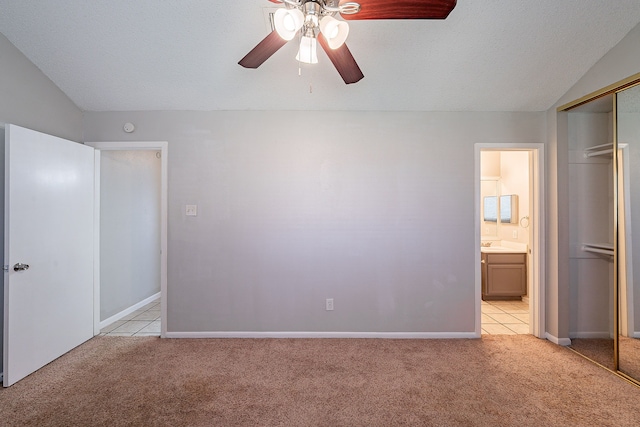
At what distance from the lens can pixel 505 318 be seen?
3.81 meters

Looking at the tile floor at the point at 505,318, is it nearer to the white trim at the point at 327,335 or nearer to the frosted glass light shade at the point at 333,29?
the white trim at the point at 327,335

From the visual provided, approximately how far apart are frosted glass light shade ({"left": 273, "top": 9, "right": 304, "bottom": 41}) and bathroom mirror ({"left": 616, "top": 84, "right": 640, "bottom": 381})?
2681 millimetres

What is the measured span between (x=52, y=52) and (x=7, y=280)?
6.12ft

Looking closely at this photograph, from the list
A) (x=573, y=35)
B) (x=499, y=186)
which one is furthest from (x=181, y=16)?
(x=499, y=186)

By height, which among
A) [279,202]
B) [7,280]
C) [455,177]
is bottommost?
[7,280]

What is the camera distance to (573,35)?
2.40 metres

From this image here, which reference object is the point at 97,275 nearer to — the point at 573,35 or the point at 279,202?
the point at 279,202

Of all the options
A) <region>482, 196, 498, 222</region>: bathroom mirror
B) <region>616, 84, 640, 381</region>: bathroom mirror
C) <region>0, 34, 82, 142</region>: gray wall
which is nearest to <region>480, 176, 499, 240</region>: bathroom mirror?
<region>482, 196, 498, 222</region>: bathroom mirror

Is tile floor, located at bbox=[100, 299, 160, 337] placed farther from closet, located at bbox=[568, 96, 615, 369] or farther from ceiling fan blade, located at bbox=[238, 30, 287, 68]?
closet, located at bbox=[568, 96, 615, 369]

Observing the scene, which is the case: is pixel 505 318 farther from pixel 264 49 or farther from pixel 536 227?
pixel 264 49

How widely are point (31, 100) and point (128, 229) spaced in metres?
1.84

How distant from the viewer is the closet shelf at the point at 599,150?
105 inches

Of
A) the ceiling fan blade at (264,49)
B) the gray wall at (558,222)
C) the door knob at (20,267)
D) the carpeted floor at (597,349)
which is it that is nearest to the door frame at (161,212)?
the door knob at (20,267)

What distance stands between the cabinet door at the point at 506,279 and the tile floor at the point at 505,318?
0.17 metres
